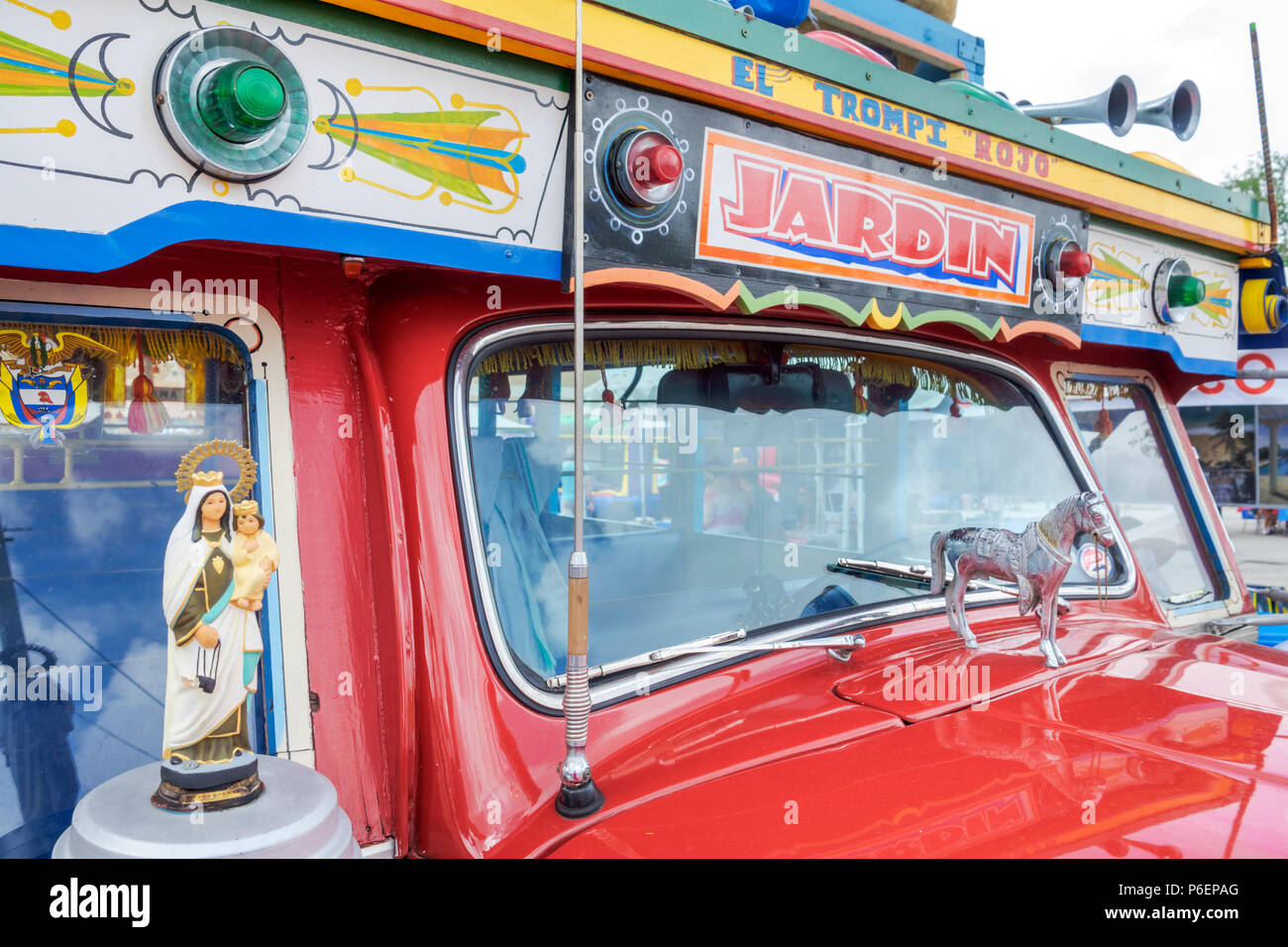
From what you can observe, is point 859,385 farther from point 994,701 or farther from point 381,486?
point 381,486

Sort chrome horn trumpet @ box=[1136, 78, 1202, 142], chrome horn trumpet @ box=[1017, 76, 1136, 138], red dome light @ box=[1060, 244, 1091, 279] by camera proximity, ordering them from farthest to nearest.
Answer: chrome horn trumpet @ box=[1136, 78, 1202, 142] < chrome horn trumpet @ box=[1017, 76, 1136, 138] < red dome light @ box=[1060, 244, 1091, 279]

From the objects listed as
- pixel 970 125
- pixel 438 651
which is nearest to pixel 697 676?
pixel 438 651

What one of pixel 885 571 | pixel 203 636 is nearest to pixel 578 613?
pixel 203 636

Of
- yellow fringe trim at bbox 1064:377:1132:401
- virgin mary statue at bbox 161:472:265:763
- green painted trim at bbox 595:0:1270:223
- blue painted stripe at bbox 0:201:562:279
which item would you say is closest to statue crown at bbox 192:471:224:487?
virgin mary statue at bbox 161:472:265:763

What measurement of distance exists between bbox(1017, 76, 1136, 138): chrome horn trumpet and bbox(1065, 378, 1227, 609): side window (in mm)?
914

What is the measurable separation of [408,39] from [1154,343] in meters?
2.83

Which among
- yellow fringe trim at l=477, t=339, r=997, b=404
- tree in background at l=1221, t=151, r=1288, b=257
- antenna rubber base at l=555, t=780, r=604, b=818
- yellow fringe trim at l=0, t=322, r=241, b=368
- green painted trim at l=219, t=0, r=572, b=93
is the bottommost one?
antenna rubber base at l=555, t=780, r=604, b=818

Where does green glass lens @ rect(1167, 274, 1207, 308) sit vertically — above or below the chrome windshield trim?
above

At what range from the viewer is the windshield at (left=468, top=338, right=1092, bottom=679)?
194 cm

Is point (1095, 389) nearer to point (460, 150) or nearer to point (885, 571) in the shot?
point (885, 571)

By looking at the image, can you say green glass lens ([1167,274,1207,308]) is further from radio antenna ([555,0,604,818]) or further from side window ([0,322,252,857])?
side window ([0,322,252,857])

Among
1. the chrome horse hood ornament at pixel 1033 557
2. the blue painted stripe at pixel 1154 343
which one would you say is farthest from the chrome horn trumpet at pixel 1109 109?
the chrome horse hood ornament at pixel 1033 557

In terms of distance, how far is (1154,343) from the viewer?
3.18 m

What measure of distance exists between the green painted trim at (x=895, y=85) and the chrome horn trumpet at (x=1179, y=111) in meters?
0.18
